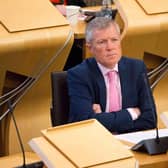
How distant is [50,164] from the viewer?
179cm

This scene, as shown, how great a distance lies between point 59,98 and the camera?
2.89 metres

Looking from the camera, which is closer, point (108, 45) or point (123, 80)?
point (108, 45)

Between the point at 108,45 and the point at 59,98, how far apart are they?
354mm

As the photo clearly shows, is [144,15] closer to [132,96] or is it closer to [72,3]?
[132,96]

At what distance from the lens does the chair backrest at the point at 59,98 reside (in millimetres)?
2879

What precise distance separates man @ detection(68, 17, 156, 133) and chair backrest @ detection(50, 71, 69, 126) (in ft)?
0.13

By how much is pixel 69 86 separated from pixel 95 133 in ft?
3.03

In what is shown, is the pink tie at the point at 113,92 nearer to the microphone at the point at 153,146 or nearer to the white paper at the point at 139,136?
the white paper at the point at 139,136

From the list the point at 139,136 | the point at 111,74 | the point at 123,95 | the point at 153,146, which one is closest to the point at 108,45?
the point at 111,74

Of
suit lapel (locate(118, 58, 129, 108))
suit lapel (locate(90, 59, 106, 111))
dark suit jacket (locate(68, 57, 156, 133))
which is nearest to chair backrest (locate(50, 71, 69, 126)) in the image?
dark suit jacket (locate(68, 57, 156, 133))

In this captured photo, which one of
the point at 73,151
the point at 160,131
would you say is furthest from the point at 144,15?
the point at 73,151

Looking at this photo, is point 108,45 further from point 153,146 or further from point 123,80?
point 153,146

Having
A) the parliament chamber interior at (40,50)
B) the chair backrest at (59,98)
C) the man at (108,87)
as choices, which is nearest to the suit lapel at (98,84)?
the man at (108,87)

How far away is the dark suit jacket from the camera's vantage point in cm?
284
